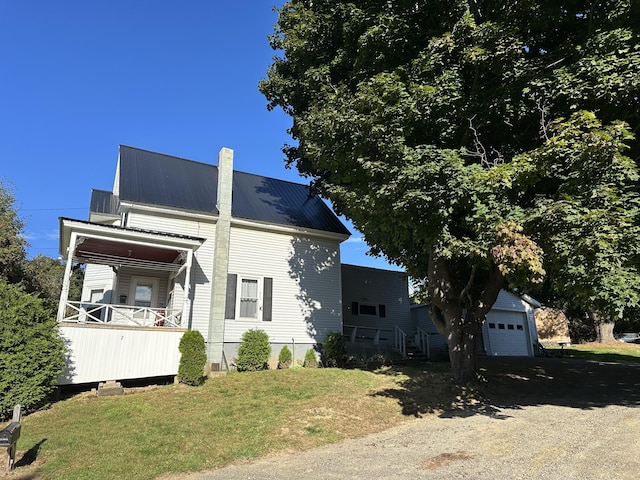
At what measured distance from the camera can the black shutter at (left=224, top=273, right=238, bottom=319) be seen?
14.4 meters

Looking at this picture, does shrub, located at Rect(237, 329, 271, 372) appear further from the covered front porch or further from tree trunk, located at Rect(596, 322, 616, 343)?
tree trunk, located at Rect(596, 322, 616, 343)

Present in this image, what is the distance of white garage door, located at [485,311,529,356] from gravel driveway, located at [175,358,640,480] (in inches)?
Result: 505

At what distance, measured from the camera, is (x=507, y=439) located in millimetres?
7234

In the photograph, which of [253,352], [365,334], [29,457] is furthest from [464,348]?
[29,457]

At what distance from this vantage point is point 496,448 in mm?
6801

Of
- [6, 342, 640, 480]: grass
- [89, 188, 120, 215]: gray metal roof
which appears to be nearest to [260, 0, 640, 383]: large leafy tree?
[6, 342, 640, 480]: grass

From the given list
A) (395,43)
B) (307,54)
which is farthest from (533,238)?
(307,54)

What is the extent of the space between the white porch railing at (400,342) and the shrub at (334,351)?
295 cm

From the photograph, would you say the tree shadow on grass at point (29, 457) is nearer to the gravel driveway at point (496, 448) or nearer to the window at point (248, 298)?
the gravel driveway at point (496, 448)

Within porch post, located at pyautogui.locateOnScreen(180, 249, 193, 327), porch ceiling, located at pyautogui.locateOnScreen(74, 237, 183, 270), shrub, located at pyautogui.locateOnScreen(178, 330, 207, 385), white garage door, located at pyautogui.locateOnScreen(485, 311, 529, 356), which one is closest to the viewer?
shrub, located at pyautogui.locateOnScreen(178, 330, 207, 385)

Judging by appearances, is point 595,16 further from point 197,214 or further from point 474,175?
point 197,214

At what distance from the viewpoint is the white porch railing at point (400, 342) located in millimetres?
16953

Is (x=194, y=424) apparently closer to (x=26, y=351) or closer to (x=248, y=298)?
(x=26, y=351)

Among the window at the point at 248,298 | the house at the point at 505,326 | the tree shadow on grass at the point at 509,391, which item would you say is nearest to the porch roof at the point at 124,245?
the window at the point at 248,298
